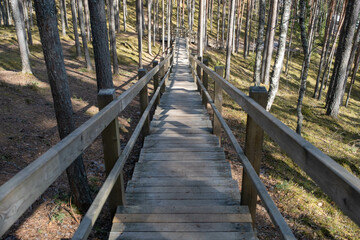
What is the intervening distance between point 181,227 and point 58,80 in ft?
9.43

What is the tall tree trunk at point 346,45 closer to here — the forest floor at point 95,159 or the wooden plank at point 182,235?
the forest floor at point 95,159

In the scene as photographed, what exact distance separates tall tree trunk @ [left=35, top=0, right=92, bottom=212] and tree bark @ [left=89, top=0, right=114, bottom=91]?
3.59 meters

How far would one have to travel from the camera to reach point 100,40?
7.18m

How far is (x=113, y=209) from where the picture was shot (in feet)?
9.26

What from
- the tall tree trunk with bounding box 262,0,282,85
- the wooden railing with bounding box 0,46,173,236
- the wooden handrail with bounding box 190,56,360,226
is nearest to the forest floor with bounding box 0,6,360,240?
the wooden railing with bounding box 0,46,173,236

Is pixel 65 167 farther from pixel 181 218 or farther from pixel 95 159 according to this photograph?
pixel 95 159

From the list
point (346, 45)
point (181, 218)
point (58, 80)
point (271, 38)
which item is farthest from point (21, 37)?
point (346, 45)

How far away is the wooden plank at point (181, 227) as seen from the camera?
8.45 ft

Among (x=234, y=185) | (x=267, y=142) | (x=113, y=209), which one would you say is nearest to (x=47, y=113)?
(x=113, y=209)

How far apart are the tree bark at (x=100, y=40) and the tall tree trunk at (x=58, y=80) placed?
3593 mm

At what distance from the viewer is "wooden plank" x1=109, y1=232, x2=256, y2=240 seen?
247 cm

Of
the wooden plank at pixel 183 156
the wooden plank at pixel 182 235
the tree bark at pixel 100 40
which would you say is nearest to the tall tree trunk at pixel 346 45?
the tree bark at pixel 100 40

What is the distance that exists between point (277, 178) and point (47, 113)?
24.3ft

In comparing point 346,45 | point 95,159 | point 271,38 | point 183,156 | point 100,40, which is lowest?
point 95,159
